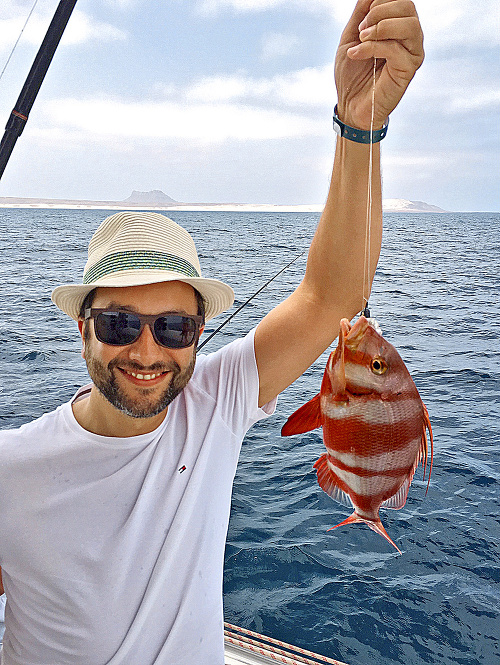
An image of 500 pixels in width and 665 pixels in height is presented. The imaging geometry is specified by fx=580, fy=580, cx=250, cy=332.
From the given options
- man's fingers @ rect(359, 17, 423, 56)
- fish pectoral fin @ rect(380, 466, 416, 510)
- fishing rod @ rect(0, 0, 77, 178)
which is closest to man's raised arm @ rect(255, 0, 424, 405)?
man's fingers @ rect(359, 17, 423, 56)

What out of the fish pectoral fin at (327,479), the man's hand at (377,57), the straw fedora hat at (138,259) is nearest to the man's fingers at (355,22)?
the man's hand at (377,57)

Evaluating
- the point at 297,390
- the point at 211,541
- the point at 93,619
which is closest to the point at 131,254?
the point at 211,541

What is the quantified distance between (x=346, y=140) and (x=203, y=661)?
170 centimetres

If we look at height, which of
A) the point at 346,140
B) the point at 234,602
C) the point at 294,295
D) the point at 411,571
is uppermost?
the point at 346,140

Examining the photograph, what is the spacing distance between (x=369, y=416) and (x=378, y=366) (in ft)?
0.44

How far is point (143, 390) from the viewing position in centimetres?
184

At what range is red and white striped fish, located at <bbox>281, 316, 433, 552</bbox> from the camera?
58.2 inches

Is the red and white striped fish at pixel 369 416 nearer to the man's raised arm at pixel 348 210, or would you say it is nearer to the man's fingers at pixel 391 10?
the man's raised arm at pixel 348 210

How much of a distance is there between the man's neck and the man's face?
0.21ft

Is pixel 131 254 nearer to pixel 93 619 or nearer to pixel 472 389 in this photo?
pixel 93 619

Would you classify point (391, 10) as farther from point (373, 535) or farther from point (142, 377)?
point (373, 535)

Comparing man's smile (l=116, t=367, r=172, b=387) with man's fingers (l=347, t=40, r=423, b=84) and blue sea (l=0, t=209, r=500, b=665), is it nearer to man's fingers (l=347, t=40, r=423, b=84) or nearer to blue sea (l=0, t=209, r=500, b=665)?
man's fingers (l=347, t=40, r=423, b=84)

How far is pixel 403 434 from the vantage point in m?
1.49

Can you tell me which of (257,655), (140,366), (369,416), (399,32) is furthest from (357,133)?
(257,655)
